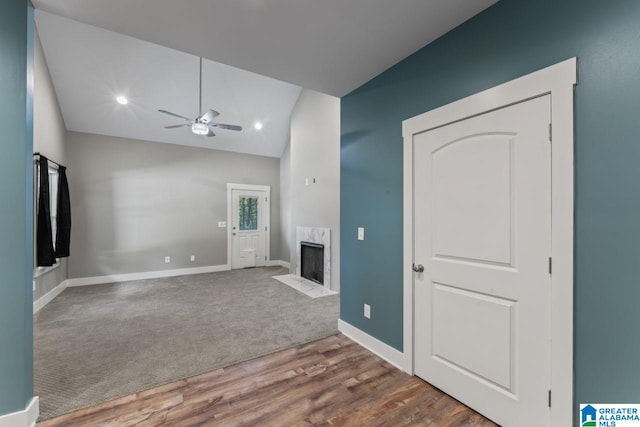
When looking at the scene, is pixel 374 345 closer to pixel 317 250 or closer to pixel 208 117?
pixel 317 250

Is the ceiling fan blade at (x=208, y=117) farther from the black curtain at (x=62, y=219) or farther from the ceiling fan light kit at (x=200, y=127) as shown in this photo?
the black curtain at (x=62, y=219)

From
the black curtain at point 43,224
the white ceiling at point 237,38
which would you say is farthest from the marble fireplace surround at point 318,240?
the black curtain at point 43,224

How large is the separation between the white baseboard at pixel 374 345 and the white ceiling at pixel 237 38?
98.4 inches

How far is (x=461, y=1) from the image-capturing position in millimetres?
1653

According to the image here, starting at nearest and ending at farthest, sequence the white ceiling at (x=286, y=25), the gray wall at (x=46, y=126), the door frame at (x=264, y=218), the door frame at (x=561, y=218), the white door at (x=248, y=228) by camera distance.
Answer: the door frame at (x=561, y=218) → the white ceiling at (x=286, y=25) → the gray wall at (x=46, y=126) → the door frame at (x=264, y=218) → the white door at (x=248, y=228)

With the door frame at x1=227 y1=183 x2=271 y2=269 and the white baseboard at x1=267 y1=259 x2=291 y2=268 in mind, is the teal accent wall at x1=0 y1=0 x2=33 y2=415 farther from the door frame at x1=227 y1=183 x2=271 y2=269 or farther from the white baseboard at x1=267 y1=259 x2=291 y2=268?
the white baseboard at x1=267 y1=259 x2=291 y2=268

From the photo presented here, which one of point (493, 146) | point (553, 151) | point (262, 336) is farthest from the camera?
point (262, 336)

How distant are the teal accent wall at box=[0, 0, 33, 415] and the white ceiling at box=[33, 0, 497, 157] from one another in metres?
0.33

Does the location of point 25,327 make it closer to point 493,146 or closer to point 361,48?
point 361,48

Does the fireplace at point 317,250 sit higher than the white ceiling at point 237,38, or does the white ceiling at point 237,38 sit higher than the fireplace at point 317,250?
the white ceiling at point 237,38

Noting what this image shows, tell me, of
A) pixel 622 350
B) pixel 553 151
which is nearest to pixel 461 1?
pixel 553 151

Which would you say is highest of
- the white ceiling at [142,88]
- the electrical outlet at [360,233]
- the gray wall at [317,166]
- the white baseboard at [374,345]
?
the white ceiling at [142,88]

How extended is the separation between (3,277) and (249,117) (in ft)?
16.3

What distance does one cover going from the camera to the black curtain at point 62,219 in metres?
4.33
